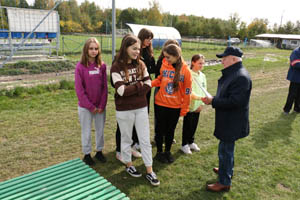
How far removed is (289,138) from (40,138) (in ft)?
17.4

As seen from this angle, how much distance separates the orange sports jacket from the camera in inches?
141

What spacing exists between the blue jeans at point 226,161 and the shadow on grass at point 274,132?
1812mm

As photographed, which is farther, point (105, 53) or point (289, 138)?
point (105, 53)

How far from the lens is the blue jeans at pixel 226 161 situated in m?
3.10

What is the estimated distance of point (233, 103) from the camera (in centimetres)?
277

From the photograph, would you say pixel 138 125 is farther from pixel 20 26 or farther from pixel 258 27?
pixel 258 27

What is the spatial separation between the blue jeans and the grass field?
0.68 feet

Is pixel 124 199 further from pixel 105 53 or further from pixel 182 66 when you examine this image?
pixel 105 53

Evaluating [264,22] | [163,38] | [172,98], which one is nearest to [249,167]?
[172,98]

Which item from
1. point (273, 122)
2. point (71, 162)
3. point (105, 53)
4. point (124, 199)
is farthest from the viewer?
point (105, 53)

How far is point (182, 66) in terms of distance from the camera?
356 cm

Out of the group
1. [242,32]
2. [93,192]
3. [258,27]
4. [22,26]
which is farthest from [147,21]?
[258,27]

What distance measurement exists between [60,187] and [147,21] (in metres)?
34.1

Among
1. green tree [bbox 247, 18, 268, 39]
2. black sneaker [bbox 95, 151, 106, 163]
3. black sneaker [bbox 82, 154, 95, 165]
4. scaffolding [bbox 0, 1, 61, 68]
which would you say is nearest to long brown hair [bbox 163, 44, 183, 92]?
black sneaker [bbox 95, 151, 106, 163]
